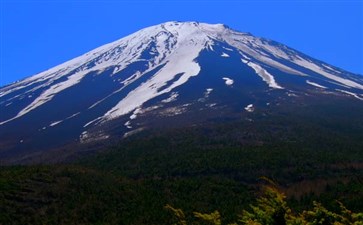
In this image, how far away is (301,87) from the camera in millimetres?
95500

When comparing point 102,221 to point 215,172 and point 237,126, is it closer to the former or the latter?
point 215,172

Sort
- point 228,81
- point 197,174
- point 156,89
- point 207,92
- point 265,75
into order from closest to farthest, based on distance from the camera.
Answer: point 197,174
point 207,92
point 156,89
point 228,81
point 265,75

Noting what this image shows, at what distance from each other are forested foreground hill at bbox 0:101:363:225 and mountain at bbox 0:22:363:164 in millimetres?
8720

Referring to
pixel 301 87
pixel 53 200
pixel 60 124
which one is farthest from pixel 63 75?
pixel 53 200

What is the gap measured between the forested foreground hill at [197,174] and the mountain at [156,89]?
8720 mm

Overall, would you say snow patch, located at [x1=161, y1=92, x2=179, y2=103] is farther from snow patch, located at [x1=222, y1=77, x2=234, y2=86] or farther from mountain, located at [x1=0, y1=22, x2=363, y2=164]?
snow patch, located at [x1=222, y1=77, x2=234, y2=86]

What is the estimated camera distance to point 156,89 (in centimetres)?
9962

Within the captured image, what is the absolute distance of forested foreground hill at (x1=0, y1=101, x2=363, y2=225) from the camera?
35750 millimetres

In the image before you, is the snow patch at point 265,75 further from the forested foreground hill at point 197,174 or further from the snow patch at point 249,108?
the forested foreground hill at point 197,174

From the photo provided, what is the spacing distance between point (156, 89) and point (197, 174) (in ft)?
171

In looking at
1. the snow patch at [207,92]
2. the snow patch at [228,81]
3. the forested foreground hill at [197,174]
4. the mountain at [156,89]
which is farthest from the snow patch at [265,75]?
the forested foreground hill at [197,174]

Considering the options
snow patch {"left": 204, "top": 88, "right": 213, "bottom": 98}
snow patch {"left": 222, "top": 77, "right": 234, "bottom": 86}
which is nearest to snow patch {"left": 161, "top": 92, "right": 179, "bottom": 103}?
snow patch {"left": 204, "top": 88, "right": 213, "bottom": 98}

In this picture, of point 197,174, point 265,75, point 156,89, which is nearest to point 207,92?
point 156,89

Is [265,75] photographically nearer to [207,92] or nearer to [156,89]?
[207,92]
